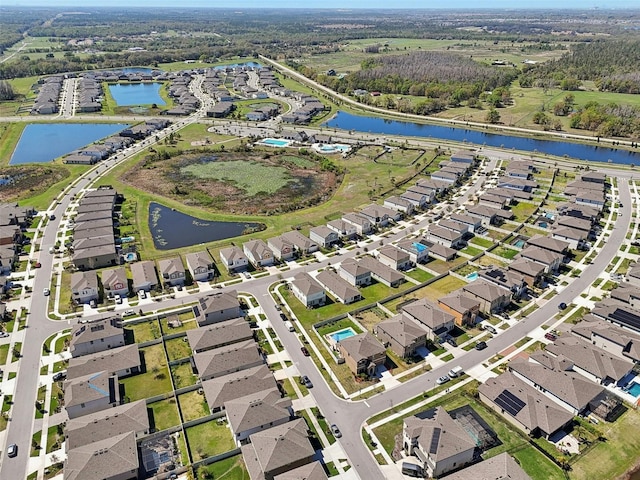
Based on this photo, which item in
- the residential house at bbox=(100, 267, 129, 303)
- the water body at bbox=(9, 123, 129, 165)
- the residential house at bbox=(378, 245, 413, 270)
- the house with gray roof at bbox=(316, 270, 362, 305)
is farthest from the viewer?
the water body at bbox=(9, 123, 129, 165)

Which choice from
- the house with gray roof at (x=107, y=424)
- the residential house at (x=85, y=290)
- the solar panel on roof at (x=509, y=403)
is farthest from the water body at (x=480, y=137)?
the house with gray roof at (x=107, y=424)

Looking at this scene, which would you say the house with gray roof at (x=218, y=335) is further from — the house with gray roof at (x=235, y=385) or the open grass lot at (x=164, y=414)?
the open grass lot at (x=164, y=414)

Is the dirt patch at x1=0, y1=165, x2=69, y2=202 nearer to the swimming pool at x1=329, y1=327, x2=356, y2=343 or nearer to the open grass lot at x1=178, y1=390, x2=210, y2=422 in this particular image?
the open grass lot at x1=178, y1=390, x2=210, y2=422

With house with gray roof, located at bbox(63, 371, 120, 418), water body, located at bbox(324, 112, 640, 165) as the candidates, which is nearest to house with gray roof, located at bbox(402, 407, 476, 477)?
house with gray roof, located at bbox(63, 371, 120, 418)

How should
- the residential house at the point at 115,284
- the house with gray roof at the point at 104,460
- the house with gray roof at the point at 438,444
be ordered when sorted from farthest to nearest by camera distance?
the residential house at the point at 115,284
the house with gray roof at the point at 438,444
the house with gray roof at the point at 104,460

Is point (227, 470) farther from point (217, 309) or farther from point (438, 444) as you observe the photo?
point (217, 309)

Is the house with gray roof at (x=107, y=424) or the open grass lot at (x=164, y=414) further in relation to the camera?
the open grass lot at (x=164, y=414)
